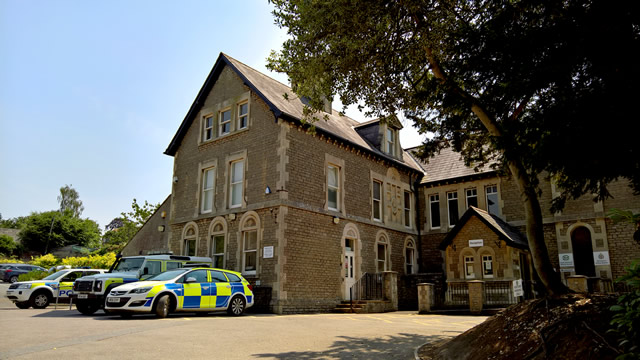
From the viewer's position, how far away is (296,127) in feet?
59.4

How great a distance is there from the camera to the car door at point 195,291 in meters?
13.0

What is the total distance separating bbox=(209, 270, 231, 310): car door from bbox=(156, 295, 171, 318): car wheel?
143 centimetres

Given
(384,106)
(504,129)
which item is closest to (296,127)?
(384,106)

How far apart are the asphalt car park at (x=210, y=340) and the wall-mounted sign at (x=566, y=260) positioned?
10.9 m

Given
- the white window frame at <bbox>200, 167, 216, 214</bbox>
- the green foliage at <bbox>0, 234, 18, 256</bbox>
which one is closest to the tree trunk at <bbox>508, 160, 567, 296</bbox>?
the white window frame at <bbox>200, 167, 216, 214</bbox>

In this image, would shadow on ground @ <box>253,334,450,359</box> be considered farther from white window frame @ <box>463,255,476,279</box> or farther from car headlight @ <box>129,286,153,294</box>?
white window frame @ <box>463,255,476,279</box>

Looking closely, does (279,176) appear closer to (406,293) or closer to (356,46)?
(356,46)

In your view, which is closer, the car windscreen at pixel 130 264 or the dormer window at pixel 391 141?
the car windscreen at pixel 130 264

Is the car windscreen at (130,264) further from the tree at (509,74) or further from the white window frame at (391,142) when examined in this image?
the white window frame at (391,142)

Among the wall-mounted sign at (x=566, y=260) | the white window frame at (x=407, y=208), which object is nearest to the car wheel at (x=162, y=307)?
the white window frame at (x=407, y=208)

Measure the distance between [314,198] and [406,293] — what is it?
25.3ft

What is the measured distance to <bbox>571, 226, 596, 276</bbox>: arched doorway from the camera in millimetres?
19906

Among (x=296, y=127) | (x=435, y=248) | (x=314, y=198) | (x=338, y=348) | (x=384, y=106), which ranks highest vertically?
(x=296, y=127)

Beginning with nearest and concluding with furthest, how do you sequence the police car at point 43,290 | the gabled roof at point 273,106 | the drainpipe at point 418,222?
the police car at point 43,290 < the gabled roof at point 273,106 < the drainpipe at point 418,222
